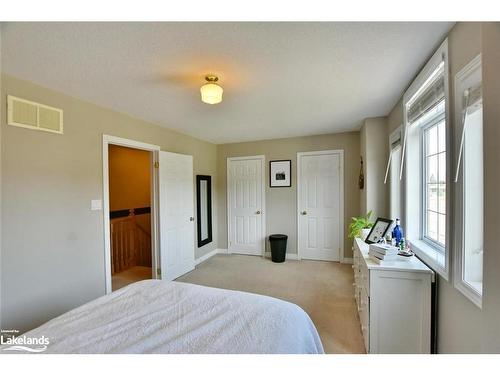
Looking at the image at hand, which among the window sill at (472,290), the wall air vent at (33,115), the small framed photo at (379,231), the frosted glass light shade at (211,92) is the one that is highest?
the frosted glass light shade at (211,92)

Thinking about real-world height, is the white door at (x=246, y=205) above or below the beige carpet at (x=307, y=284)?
above

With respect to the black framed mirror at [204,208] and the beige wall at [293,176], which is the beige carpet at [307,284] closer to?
the black framed mirror at [204,208]

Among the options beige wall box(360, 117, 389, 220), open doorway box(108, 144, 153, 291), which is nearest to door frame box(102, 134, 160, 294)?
open doorway box(108, 144, 153, 291)

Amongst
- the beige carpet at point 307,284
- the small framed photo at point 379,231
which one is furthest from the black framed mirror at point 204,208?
the small framed photo at point 379,231

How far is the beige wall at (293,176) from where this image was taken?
4.09 meters

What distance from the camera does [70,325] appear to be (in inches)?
47.3

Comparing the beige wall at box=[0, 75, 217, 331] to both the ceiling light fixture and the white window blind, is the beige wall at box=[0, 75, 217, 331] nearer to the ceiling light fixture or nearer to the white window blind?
the ceiling light fixture

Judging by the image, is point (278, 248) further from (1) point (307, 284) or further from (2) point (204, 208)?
(2) point (204, 208)

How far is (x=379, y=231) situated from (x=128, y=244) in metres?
4.02

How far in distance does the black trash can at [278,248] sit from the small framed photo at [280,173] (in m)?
1.06

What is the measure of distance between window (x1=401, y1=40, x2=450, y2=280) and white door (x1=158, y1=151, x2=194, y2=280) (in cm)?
306

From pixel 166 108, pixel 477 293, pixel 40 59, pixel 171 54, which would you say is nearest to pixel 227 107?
pixel 166 108

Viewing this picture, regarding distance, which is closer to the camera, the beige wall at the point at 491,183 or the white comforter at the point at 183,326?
the beige wall at the point at 491,183
